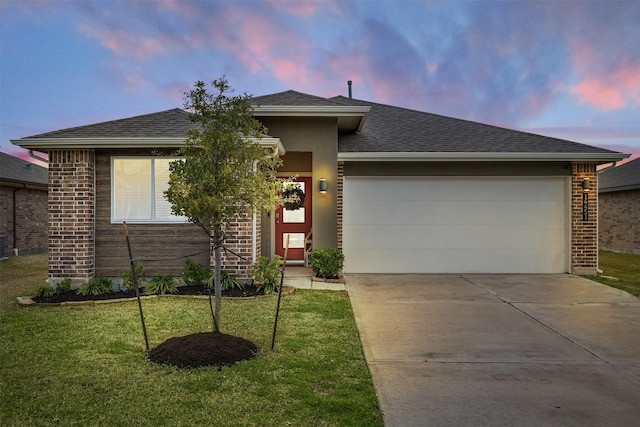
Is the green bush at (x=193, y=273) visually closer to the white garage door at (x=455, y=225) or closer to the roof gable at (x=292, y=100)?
the white garage door at (x=455, y=225)

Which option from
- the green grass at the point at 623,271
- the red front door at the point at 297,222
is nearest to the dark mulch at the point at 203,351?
the red front door at the point at 297,222

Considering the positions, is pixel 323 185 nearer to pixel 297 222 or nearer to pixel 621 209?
pixel 297 222

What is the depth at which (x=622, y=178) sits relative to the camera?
17453 mm

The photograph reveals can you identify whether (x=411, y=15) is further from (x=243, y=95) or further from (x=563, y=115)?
(x=243, y=95)

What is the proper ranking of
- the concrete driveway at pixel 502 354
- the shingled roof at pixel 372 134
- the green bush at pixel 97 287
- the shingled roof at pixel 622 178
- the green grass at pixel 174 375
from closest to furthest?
the green grass at pixel 174 375 → the concrete driveway at pixel 502 354 → the green bush at pixel 97 287 → the shingled roof at pixel 372 134 → the shingled roof at pixel 622 178

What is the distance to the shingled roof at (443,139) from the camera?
33.8 ft

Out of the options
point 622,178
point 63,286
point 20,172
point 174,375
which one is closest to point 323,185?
point 63,286

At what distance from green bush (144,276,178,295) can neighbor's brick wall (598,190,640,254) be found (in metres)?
16.2

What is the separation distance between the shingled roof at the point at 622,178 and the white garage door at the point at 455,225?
26.7 feet

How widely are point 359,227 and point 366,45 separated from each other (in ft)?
19.9

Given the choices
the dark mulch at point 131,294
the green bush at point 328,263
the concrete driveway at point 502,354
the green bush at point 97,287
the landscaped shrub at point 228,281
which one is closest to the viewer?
the concrete driveway at point 502,354

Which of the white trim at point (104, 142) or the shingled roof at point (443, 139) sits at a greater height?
the shingled roof at point (443, 139)

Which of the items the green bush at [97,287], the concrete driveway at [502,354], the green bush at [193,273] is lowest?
the concrete driveway at [502,354]

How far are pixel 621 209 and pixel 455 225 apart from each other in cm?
1079
